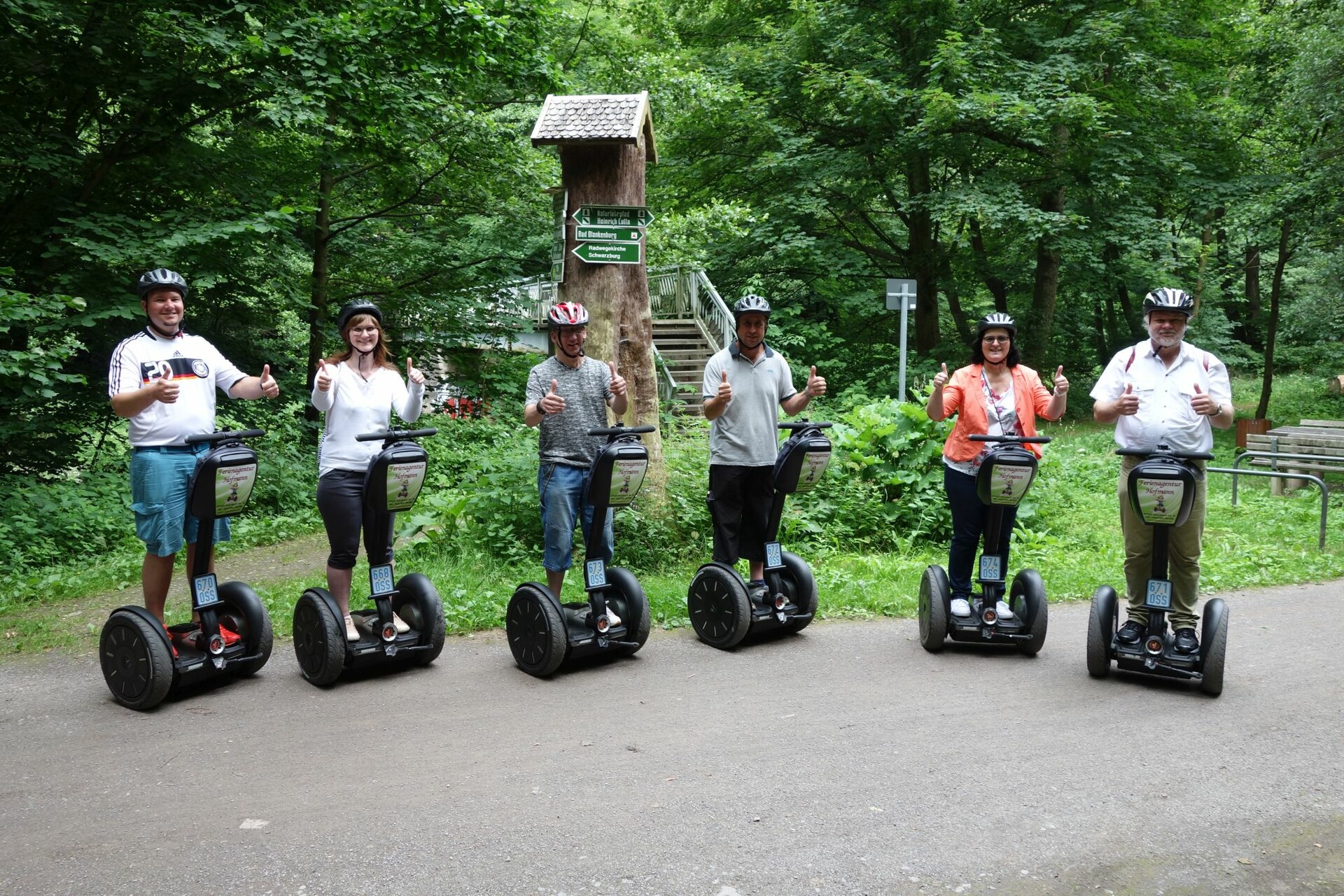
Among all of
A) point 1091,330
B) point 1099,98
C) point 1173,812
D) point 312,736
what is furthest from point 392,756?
point 1091,330

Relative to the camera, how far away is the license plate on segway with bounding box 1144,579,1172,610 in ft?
17.3

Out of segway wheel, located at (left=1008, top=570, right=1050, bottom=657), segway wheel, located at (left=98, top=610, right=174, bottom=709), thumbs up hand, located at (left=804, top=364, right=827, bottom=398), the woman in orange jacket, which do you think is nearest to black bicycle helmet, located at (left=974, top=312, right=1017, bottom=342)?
the woman in orange jacket

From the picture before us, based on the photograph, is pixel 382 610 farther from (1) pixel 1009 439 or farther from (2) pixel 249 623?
(1) pixel 1009 439

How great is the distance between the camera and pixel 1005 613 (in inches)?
232

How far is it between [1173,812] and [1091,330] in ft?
83.8

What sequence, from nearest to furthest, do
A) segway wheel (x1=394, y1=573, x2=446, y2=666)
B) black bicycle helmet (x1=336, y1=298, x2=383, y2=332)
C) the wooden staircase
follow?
black bicycle helmet (x1=336, y1=298, x2=383, y2=332) < segway wheel (x1=394, y1=573, x2=446, y2=666) < the wooden staircase

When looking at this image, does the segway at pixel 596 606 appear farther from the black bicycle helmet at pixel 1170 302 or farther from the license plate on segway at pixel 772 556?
the black bicycle helmet at pixel 1170 302

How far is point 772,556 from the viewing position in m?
6.16

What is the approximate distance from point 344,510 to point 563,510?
116 centimetres

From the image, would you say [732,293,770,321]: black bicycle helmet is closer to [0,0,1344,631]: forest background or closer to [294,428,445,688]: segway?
[294,428,445,688]: segway

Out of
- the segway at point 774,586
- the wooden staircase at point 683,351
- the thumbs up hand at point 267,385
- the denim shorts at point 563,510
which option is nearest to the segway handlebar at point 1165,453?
the segway at point 774,586

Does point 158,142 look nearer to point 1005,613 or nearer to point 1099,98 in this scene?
point 1005,613

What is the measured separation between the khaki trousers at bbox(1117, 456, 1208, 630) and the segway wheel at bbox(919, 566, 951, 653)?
977 mm

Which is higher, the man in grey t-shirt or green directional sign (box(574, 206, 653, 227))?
green directional sign (box(574, 206, 653, 227))
